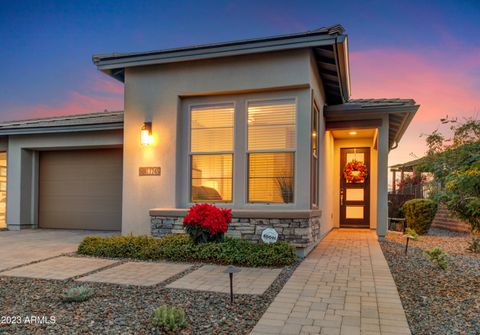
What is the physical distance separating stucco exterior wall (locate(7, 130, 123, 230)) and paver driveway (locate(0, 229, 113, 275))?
0.60 m

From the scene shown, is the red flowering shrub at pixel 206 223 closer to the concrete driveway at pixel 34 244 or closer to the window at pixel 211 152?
the window at pixel 211 152

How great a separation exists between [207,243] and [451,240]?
7436 mm

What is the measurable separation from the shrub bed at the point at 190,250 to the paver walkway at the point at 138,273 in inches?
11.5

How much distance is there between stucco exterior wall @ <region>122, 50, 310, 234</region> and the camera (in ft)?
23.2

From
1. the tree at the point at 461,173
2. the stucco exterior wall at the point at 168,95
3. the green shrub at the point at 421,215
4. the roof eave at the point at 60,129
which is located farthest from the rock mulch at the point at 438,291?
the roof eave at the point at 60,129

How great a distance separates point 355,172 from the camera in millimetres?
11328

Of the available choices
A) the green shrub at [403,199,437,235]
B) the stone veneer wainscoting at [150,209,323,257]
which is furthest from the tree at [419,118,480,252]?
the green shrub at [403,199,437,235]

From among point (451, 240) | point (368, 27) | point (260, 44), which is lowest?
point (451, 240)

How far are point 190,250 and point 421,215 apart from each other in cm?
814

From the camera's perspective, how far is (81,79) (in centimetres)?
1419

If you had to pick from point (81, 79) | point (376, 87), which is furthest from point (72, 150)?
point (376, 87)

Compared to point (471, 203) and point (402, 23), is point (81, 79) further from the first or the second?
point (471, 203)

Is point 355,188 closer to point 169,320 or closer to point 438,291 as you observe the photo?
point 438,291

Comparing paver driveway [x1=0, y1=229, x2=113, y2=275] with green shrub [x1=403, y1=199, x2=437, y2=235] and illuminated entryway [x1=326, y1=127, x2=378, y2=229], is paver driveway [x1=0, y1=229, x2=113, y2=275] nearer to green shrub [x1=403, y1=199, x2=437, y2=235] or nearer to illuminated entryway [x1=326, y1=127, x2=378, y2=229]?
illuminated entryway [x1=326, y1=127, x2=378, y2=229]
